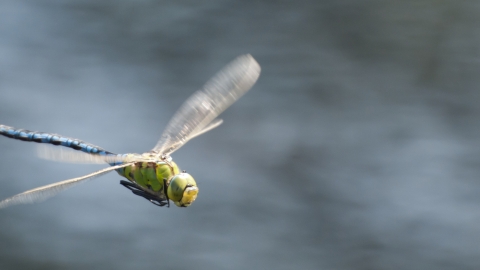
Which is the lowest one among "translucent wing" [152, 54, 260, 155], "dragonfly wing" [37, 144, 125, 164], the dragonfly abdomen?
"dragonfly wing" [37, 144, 125, 164]

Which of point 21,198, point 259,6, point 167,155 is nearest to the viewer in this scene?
point 21,198

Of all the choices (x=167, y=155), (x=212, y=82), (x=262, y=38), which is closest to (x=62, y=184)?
(x=167, y=155)

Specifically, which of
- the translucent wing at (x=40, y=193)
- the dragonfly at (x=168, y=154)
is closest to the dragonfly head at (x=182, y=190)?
the dragonfly at (x=168, y=154)

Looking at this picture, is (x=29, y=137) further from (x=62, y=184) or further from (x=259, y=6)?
(x=259, y=6)

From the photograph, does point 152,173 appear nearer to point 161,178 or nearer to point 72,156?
point 161,178

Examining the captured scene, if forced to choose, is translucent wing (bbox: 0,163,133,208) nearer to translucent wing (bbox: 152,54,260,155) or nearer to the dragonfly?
the dragonfly

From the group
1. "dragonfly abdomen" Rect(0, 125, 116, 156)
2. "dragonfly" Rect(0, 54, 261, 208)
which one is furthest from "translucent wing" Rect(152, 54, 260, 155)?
"dragonfly abdomen" Rect(0, 125, 116, 156)

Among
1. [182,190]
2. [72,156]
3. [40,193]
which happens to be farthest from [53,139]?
[182,190]
